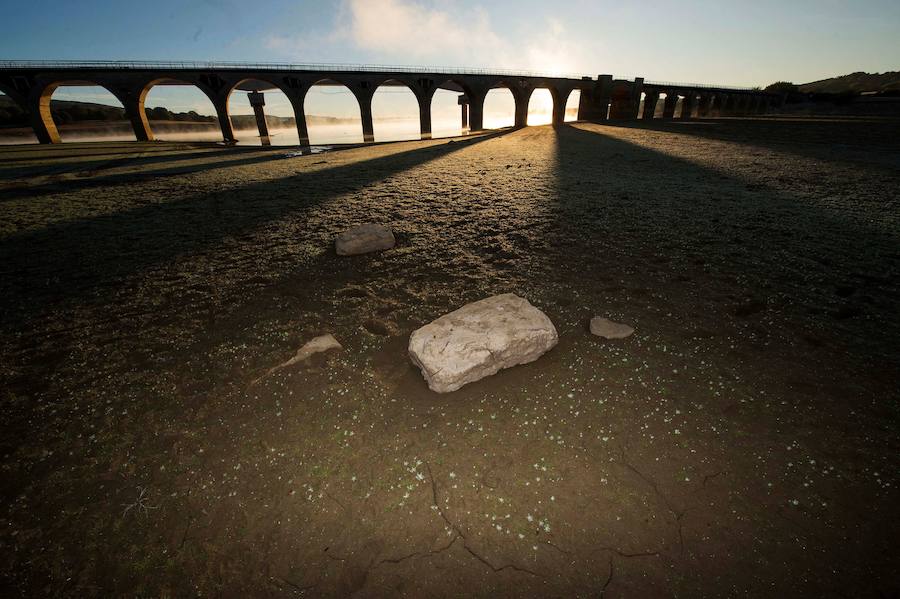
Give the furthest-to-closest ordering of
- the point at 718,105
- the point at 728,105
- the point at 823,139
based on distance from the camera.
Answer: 1. the point at 728,105
2. the point at 718,105
3. the point at 823,139

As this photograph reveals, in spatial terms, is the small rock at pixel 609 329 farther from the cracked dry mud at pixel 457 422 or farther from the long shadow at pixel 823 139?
the long shadow at pixel 823 139

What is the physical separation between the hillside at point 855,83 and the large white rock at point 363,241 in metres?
153

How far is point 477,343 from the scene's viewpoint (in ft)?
9.02

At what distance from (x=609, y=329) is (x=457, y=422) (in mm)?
1756

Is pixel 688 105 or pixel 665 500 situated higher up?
pixel 688 105

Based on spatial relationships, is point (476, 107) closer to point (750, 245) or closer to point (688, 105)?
point (750, 245)

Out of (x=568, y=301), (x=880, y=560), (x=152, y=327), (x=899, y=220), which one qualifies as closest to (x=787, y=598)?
(x=880, y=560)

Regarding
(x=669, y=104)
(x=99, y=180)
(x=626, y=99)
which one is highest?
(x=669, y=104)

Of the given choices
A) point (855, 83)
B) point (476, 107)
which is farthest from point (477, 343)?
point (855, 83)

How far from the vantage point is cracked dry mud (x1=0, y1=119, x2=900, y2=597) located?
1751 mm

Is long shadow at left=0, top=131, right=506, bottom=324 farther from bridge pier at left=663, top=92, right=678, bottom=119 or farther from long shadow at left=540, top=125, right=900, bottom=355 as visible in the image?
bridge pier at left=663, top=92, right=678, bottom=119

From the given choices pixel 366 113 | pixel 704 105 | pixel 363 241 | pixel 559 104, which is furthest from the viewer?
pixel 704 105

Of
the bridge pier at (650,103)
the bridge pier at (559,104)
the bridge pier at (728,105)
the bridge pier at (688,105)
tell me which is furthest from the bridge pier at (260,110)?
the bridge pier at (728,105)

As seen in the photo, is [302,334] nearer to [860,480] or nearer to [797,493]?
[797,493]
